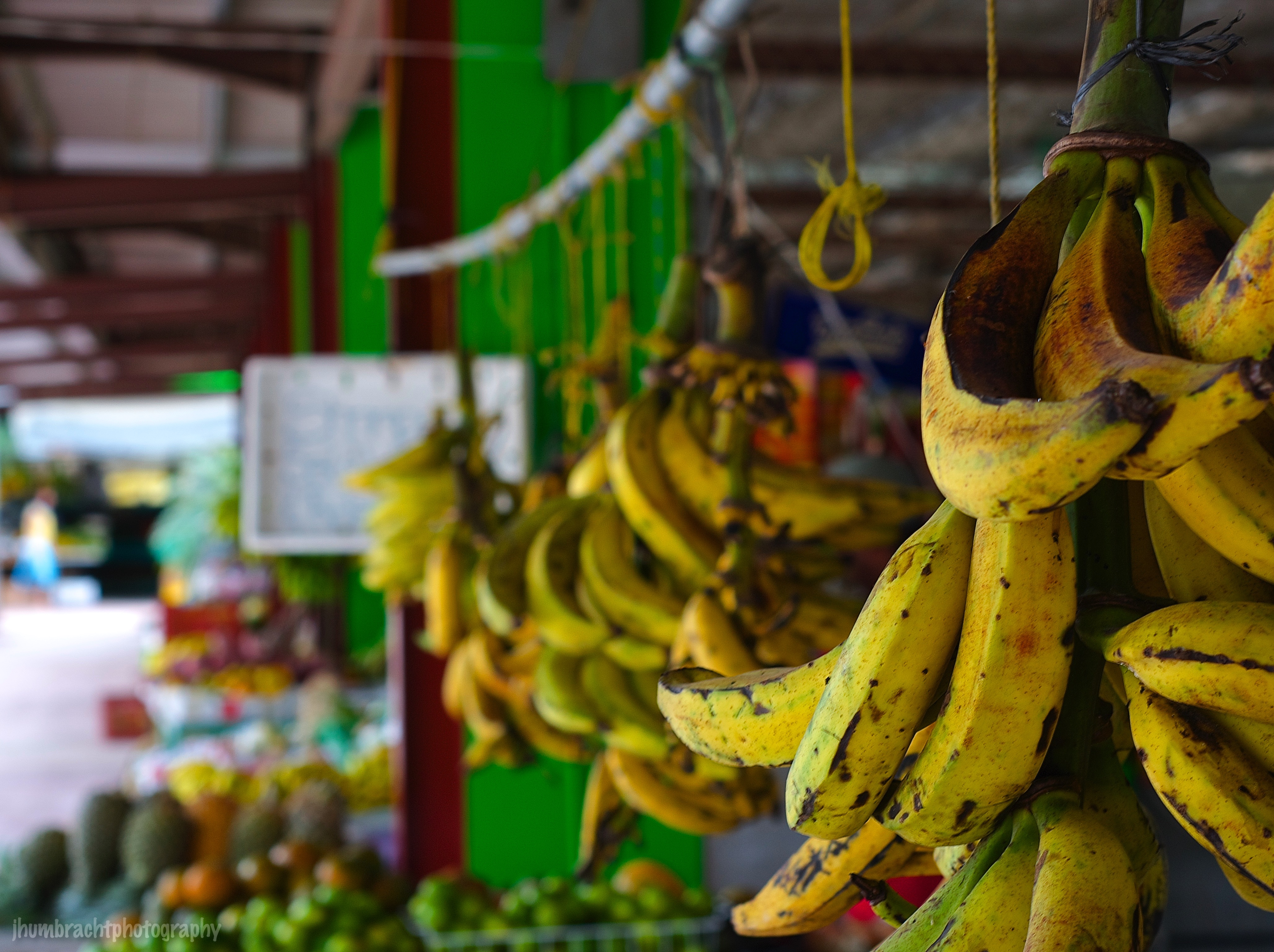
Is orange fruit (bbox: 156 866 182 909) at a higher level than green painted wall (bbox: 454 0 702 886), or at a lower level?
lower

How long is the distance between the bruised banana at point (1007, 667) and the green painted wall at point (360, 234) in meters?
4.60

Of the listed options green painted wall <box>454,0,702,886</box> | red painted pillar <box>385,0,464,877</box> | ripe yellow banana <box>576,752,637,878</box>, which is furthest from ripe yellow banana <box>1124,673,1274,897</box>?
red painted pillar <box>385,0,464,877</box>

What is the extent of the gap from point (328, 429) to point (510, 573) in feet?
4.63

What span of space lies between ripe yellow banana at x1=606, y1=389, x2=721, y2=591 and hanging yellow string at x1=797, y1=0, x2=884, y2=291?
1.11 ft

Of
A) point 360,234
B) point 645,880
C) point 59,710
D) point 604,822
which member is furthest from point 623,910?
point 59,710

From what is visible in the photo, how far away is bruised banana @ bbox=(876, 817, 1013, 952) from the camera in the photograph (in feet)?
1.50

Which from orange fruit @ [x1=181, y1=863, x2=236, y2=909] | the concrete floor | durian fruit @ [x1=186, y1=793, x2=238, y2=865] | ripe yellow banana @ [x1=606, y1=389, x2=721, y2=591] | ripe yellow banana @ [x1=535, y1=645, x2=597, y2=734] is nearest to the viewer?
ripe yellow banana @ [x1=606, y1=389, x2=721, y2=591]

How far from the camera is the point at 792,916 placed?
591 millimetres

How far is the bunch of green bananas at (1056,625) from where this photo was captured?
0.38m

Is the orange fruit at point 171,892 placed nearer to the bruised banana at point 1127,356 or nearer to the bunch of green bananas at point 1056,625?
the bunch of green bananas at point 1056,625

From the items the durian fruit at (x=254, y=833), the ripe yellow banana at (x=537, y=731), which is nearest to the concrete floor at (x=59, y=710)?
the durian fruit at (x=254, y=833)

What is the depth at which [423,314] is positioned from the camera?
253cm

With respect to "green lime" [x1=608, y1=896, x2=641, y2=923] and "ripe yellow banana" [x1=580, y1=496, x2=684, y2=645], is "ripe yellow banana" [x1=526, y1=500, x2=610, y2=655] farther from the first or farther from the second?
"green lime" [x1=608, y1=896, x2=641, y2=923]

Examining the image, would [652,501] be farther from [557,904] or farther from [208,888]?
[208,888]
